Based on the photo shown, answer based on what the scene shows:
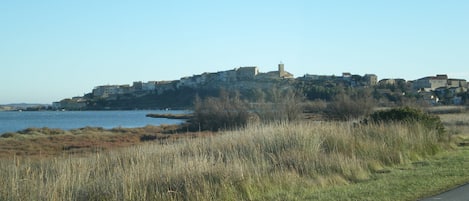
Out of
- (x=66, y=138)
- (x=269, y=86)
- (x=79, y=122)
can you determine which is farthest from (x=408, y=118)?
(x=79, y=122)

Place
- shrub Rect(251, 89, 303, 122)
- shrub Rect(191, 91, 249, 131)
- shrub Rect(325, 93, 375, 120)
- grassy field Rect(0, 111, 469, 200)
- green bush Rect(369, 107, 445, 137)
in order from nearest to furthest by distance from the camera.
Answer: grassy field Rect(0, 111, 469, 200) < green bush Rect(369, 107, 445, 137) < shrub Rect(251, 89, 303, 122) < shrub Rect(325, 93, 375, 120) < shrub Rect(191, 91, 249, 131)

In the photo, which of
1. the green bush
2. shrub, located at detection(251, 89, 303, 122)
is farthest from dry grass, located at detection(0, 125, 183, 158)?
the green bush

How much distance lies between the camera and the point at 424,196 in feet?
38.0

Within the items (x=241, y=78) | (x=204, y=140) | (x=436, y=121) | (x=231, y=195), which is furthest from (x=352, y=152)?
(x=241, y=78)

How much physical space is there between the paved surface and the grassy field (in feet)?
1.10

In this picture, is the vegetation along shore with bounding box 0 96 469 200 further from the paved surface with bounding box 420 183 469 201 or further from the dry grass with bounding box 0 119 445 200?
the paved surface with bounding box 420 183 469 201

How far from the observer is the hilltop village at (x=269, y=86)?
85.4m

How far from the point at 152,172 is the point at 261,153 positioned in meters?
4.96

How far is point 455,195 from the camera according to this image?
11.6m

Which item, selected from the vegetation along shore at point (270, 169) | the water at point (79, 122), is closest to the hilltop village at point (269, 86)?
the water at point (79, 122)

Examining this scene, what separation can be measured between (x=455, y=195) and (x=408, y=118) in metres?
13.4

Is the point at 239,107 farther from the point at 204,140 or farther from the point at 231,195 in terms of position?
the point at 231,195

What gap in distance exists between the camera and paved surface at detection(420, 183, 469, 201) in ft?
36.7

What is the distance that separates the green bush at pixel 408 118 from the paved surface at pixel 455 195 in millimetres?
11721
